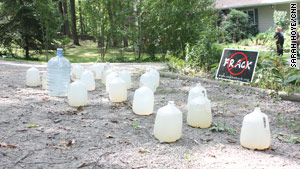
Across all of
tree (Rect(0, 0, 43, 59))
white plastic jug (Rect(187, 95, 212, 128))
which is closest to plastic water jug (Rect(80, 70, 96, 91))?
white plastic jug (Rect(187, 95, 212, 128))

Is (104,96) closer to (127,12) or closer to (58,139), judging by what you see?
(58,139)

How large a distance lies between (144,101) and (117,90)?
30.6 inches

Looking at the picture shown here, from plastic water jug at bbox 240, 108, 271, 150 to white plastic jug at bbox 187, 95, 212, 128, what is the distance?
60cm

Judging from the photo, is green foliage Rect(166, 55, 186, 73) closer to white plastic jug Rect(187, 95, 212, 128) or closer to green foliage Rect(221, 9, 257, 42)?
white plastic jug Rect(187, 95, 212, 128)

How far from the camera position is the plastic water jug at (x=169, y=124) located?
129 inches

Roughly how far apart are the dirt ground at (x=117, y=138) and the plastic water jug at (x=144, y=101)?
0.37 feet

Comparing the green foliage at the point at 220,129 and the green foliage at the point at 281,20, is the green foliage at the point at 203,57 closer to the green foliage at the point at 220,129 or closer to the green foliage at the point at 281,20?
the green foliage at the point at 220,129

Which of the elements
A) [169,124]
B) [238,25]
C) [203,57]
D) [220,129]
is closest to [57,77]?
[169,124]

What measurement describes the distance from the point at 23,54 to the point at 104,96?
36.5 feet

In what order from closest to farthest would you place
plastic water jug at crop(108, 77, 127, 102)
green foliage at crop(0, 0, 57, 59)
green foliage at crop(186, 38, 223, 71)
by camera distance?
plastic water jug at crop(108, 77, 127, 102) < green foliage at crop(186, 38, 223, 71) < green foliage at crop(0, 0, 57, 59)

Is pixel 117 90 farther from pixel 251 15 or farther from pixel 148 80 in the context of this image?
pixel 251 15

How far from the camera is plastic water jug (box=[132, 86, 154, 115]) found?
13.7 ft

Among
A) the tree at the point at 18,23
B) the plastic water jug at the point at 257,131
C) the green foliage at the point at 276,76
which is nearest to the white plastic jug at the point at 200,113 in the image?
the plastic water jug at the point at 257,131

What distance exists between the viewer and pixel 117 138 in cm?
336
